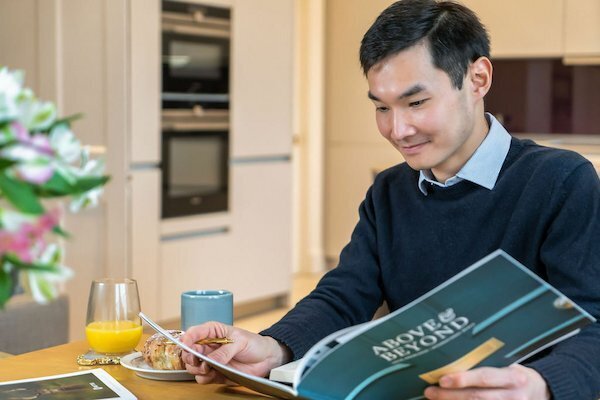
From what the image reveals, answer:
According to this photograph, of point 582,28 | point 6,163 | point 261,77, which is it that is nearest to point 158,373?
point 6,163

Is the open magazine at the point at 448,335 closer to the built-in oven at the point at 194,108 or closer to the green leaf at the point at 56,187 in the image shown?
the green leaf at the point at 56,187

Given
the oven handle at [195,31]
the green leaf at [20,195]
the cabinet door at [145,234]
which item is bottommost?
the cabinet door at [145,234]

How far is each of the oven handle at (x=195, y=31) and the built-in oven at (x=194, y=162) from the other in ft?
1.19

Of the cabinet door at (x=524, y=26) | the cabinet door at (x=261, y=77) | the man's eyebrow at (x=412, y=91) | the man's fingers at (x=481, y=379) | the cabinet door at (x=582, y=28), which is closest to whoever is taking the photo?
the man's fingers at (x=481, y=379)

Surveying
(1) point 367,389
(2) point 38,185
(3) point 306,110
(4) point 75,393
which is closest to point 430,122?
(1) point 367,389

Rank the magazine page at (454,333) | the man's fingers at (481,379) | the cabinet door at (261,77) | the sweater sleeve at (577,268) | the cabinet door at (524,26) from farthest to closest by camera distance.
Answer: the cabinet door at (524,26), the cabinet door at (261,77), the sweater sleeve at (577,268), the man's fingers at (481,379), the magazine page at (454,333)

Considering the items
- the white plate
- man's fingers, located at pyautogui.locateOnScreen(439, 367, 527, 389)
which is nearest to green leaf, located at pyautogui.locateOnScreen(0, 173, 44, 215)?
man's fingers, located at pyautogui.locateOnScreen(439, 367, 527, 389)

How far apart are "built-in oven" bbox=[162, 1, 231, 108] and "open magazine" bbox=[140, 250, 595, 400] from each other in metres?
3.36

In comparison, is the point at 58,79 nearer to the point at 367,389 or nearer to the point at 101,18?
the point at 101,18

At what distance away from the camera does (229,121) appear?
4.82 m

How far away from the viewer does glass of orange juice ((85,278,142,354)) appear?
5.32 ft

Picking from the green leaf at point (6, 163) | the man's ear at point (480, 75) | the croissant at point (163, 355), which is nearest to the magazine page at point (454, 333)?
the croissant at point (163, 355)

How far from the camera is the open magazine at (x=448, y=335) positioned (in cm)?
107

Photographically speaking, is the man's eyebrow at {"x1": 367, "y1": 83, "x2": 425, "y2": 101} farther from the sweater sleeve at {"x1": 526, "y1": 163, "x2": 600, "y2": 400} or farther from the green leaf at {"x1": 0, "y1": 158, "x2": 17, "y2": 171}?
the green leaf at {"x1": 0, "y1": 158, "x2": 17, "y2": 171}
